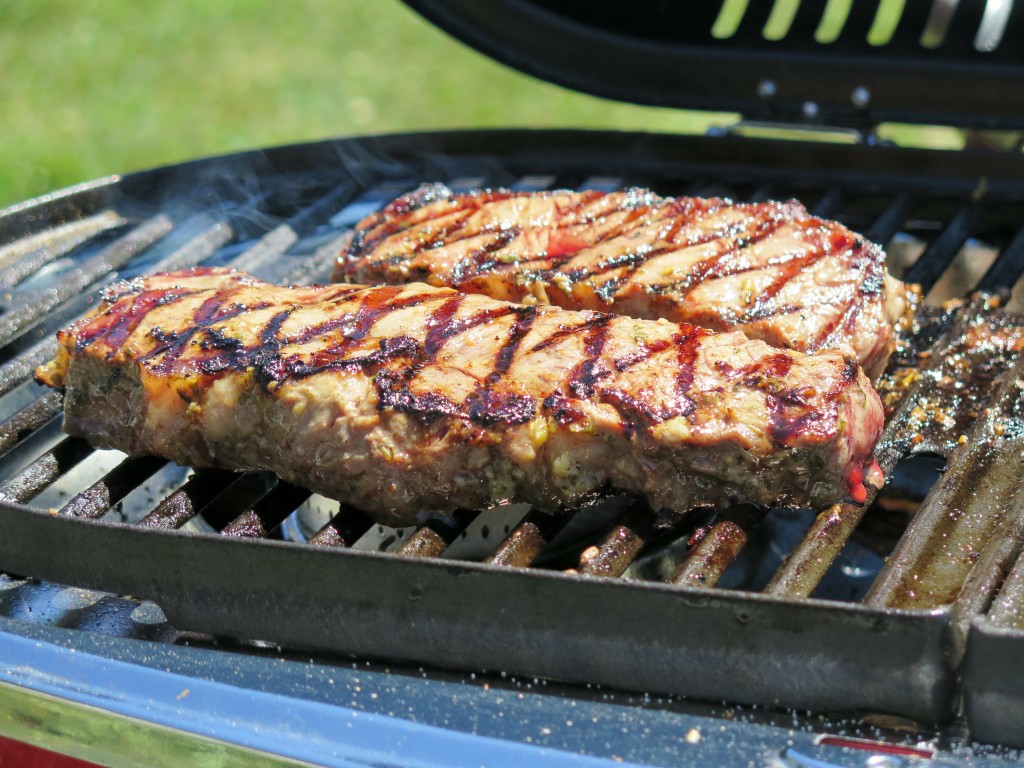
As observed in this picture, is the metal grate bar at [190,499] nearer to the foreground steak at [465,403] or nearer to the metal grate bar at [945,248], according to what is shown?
the foreground steak at [465,403]

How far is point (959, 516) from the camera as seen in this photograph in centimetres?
233

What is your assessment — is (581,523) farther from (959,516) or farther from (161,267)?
(161,267)

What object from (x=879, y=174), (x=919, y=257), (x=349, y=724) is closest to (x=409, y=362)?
(x=349, y=724)

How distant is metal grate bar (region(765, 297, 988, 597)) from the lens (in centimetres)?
219

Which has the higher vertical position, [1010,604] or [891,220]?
[891,220]

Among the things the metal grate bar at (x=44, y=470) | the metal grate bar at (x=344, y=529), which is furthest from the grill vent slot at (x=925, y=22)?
the metal grate bar at (x=44, y=470)

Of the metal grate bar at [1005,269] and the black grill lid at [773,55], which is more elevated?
the black grill lid at [773,55]

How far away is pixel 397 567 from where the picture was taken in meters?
2.04

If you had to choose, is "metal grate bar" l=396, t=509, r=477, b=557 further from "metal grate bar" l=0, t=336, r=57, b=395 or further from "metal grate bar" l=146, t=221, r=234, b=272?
"metal grate bar" l=146, t=221, r=234, b=272

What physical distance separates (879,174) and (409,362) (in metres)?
1.99

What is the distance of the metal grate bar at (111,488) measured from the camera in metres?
2.59

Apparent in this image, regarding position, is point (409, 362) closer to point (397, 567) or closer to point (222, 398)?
point (222, 398)

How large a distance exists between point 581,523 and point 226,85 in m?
8.15

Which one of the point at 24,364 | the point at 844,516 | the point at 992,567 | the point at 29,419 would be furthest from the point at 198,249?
the point at 992,567
